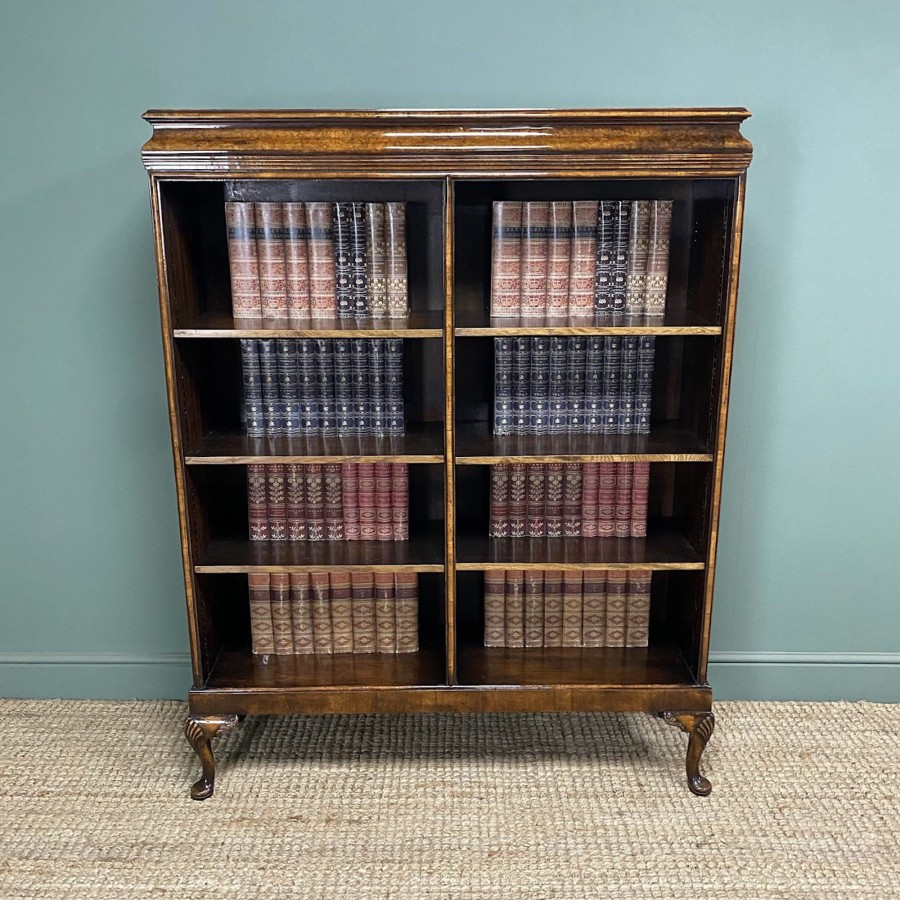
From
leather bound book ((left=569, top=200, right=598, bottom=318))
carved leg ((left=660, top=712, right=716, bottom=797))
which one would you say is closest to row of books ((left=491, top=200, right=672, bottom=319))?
leather bound book ((left=569, top=200, right=598, bottom=318))

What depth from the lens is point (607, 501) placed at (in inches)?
77.0

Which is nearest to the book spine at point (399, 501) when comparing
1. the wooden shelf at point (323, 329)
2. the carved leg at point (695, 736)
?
the wooden shelf at point (323, 329)

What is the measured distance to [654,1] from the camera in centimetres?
189

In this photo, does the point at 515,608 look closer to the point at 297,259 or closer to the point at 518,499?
the point at 518,499

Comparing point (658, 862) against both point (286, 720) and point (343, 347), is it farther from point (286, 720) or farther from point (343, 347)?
point (343, 347)

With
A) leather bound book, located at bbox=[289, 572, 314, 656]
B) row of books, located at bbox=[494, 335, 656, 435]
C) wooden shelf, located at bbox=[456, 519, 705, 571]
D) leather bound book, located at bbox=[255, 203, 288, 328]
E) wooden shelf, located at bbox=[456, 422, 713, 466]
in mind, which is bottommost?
leather bound book, located at bbox=[289, 572, 314, 656]

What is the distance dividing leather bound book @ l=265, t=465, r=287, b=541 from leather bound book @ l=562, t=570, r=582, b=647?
62 centimetres

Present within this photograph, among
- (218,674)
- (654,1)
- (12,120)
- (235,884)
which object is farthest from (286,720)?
(654,1)

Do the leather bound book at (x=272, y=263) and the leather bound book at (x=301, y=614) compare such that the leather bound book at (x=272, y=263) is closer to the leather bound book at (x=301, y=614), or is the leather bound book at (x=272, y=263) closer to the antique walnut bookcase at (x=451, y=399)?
the antique walnut bookcase at (x=451, y=399)

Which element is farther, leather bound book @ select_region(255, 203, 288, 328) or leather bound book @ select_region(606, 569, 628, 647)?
leather bound book @ select_region(606, 569, 628, 647)

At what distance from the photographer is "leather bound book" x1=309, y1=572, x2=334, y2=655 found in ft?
6.50

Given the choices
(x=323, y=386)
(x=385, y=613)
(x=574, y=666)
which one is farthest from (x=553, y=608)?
(x=323, y=386)

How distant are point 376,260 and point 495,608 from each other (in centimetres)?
79

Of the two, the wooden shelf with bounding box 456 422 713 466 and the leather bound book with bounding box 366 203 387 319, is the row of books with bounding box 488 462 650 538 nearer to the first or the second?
the wooden shelf with bounding box 456 422 713 466
